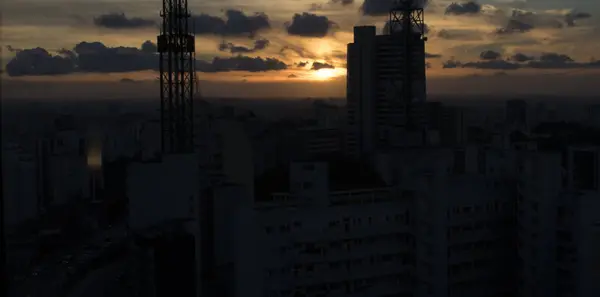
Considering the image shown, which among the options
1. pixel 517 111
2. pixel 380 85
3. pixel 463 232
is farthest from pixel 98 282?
pixel 517 111

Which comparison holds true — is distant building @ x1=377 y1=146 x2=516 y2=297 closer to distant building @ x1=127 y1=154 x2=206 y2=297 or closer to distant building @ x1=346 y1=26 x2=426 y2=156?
distant building @ x1=127 y1=154 x2=206 y2=297

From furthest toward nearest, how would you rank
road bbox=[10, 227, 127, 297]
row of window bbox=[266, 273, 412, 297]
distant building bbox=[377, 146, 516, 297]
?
distant building bbox=[377, 146, 516, 297] → row of window bbox=[266, 273, 412, 297] → road bbox=[10, 227, 127, 297]

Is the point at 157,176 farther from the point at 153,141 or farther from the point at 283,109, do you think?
the point at 283,109

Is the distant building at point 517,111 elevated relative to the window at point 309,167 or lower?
elevated

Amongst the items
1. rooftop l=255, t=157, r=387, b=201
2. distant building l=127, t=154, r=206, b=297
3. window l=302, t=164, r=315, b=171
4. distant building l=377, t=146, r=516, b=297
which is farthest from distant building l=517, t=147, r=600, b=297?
rooftop l=255, t=157, r=387, b=201

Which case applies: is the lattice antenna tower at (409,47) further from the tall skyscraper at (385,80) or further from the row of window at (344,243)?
the row of window at (344,243)

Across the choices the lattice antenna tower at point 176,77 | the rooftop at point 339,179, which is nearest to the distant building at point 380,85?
the rooftop at point 339,179

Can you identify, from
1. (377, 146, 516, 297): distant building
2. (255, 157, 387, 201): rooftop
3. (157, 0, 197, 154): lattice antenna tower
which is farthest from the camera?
(255, 157, 387, 201): rooftop

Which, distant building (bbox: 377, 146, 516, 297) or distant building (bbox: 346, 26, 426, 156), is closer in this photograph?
distant building (bbox: 377, 146, 516, 297)

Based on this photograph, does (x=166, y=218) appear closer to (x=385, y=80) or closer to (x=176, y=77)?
(x=176, y=77)
